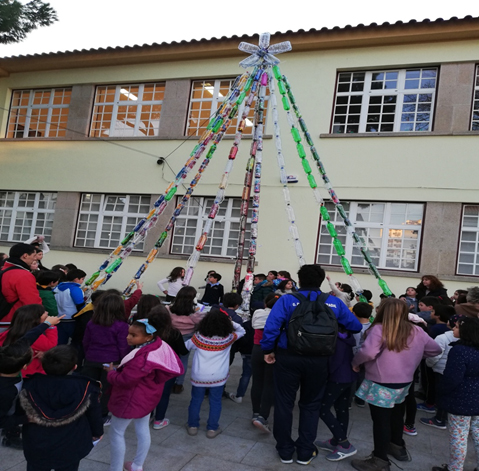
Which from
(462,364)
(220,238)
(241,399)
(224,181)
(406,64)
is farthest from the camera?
(220,238)

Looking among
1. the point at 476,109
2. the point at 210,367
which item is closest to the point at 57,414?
the point at 210,367

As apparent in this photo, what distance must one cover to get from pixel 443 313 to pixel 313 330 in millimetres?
2415

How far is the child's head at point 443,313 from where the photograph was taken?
559 centimetres

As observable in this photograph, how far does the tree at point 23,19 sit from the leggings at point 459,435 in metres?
13.4

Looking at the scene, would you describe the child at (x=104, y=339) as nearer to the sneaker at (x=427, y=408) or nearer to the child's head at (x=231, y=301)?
the child's head at (x=231, y=301)

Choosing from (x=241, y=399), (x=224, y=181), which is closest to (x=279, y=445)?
(x=241, y=399)

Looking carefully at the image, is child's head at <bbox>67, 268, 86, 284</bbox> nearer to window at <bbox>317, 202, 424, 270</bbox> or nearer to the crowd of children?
the crowd of children

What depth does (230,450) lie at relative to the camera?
14.5 ft

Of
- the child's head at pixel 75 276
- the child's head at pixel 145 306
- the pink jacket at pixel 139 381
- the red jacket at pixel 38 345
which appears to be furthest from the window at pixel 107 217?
the pink jacket at pixel 139 381

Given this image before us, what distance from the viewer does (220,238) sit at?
12250 mm

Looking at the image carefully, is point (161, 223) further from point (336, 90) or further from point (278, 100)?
point (336, 90)

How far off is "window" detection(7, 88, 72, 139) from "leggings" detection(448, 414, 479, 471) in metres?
13.5

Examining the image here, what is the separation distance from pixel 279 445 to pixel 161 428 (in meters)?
1.33

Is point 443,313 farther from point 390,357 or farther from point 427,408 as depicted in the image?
point 390,357
